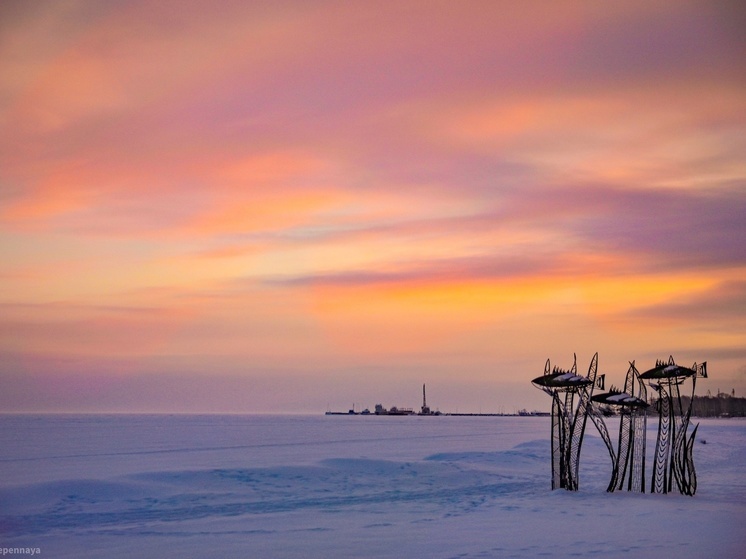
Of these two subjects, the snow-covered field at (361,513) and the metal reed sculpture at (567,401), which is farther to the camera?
the metal reed sculpture at (567,401)

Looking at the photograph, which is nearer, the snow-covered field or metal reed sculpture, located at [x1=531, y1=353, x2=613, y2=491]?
the snow-covered field

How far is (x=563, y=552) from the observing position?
12633mm

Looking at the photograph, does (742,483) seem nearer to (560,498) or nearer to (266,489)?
(560,498)

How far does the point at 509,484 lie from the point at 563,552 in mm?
13150

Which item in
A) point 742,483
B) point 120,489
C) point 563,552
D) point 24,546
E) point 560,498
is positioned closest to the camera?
point 563,552

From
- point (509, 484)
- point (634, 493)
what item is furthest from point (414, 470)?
point (634, 493)

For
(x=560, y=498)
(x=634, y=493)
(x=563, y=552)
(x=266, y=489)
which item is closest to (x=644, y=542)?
(x=563, y=552)

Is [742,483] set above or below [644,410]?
below

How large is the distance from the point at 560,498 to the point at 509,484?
4.91m

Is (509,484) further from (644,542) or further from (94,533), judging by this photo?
(94,533)

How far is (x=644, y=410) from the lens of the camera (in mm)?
22547

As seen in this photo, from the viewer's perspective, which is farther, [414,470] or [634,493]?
[414,470]

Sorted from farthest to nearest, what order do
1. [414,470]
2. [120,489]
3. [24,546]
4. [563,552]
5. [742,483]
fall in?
[414,470] → [742,483] → [120,489] → [24,546] → [563,552]

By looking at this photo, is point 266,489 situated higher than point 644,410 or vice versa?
point 644,410
